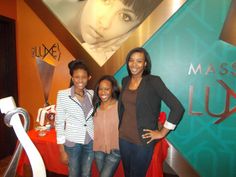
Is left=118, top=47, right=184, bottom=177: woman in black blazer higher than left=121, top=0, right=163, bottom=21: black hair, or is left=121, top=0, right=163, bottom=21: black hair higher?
left=121, top=0, right=163, bottom=21: black hair

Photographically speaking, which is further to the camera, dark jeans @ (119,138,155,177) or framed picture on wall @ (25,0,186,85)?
framed picture on wall @ (25,0,186,85)

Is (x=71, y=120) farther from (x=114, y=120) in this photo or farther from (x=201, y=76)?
(x=201, y=76)

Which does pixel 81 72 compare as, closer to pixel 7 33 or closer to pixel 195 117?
pixel 195 117

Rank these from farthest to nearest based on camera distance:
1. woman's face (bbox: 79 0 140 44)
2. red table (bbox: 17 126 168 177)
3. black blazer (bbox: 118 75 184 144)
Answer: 1. woman's face (bbox: 79 0 140 44)
2. red table (bbox: 17 126 168 177)
3. black blazer (bbox: 118 75 184 144)

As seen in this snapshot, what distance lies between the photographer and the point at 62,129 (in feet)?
4.87

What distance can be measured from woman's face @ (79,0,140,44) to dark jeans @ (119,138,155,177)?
127cm

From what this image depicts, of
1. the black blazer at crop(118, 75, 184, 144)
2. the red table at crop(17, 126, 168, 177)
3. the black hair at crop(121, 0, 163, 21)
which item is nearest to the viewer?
the black blazer at crop(118, 75, 184, 144)

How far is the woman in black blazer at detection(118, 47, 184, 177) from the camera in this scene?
134 centimetres

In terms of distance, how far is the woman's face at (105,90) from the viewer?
1.48m

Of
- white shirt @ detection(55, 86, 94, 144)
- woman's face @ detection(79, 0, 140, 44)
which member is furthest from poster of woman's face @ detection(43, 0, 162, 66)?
white shirt @ detection(55, 86, 94, 144)

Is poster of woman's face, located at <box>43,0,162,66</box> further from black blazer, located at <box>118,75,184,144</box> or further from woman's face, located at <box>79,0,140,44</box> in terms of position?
black blazer, located at <box>118,75,184,144</box>

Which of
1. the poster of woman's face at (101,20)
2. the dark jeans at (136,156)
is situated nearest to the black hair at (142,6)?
the poster of woman's face at (101,20)

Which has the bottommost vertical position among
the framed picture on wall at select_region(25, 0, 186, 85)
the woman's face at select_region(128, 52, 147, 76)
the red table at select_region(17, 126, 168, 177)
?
the red table at select_region(17, 126, 168, 177)

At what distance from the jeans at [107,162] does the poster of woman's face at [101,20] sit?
1140 millimetres
